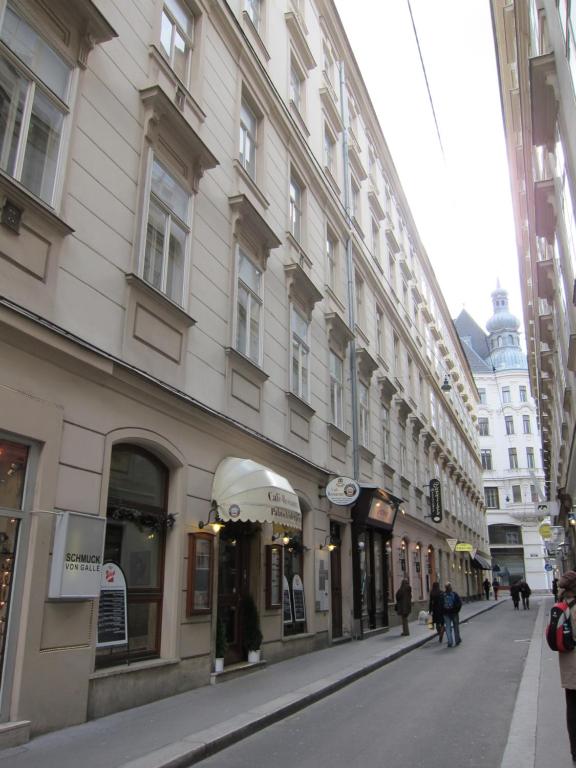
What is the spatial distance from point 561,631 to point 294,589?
28.3 feet

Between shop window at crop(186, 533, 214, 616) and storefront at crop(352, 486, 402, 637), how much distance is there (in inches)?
310

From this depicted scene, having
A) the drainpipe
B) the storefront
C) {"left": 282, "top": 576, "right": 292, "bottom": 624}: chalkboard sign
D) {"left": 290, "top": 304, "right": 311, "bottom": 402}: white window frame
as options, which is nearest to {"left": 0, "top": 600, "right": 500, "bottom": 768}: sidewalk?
{"left": 282, "top": 576, "right": 292, "bottom": 624}: chalkboard sign

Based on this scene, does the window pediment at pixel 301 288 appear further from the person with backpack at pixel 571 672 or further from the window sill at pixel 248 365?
the person with backpack at pixel 571 672

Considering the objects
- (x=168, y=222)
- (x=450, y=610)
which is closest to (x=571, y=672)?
(x=168, y=222)

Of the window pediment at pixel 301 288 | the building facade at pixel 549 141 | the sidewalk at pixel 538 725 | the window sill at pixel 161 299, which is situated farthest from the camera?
the window pediment at pixel 301 288

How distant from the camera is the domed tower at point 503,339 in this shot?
75000 mm

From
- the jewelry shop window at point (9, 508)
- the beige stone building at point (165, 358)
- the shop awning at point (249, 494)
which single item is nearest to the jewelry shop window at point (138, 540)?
the beige stone building at point (165, 358)

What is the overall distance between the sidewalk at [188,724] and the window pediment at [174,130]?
7.81 meters

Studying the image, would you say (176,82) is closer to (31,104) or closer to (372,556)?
(31,104)

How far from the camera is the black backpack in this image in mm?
5695

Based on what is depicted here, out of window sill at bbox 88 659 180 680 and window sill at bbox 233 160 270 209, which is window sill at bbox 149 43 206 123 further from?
window sill at bbox 88 659 180 680

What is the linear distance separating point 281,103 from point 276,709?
1295cm

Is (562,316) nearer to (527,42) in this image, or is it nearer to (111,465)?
(527,42)

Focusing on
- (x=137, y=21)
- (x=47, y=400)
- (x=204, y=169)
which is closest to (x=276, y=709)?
(x=47, y=400)
